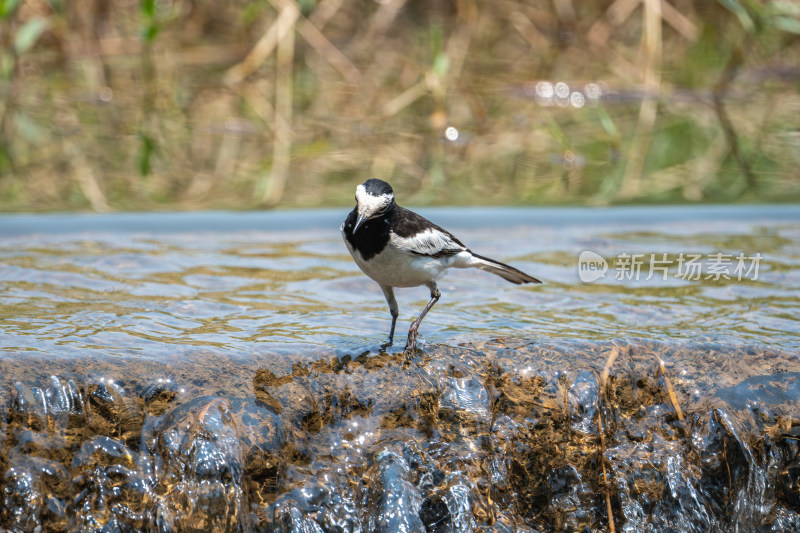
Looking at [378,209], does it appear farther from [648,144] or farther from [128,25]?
[128,25]

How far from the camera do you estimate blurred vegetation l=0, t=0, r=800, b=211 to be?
9.11m

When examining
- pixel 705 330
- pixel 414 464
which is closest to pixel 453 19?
pixel 705 330

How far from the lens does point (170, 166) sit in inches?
376

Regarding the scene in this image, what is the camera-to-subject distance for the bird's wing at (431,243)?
4.52m

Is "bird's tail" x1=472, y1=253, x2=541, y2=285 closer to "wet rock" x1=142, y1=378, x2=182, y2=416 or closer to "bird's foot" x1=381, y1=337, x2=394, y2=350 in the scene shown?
"bird's foot" x1=381, y1=337, x2=394, y2=350

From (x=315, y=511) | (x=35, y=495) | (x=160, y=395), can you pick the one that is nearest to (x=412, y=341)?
(x=315, y=511)

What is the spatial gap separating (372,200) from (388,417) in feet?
3.31

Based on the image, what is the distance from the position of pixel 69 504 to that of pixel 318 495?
1.00 meters

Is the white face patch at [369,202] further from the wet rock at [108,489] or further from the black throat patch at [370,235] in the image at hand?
the wet rock at [108,489]

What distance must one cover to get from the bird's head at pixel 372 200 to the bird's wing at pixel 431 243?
0.55ft

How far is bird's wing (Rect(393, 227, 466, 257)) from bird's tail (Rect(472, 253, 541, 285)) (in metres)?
0.13

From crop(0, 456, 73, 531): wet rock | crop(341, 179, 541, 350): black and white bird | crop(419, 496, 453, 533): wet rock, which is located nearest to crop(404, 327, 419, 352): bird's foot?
crop(341, 179, 541, 350): black and white bird

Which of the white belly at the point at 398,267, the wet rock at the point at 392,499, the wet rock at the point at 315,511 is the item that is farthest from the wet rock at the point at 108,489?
the white belly at the point at 398,267

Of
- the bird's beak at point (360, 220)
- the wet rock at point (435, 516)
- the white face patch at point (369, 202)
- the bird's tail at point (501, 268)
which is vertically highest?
the white face patch at point (369, 202)
